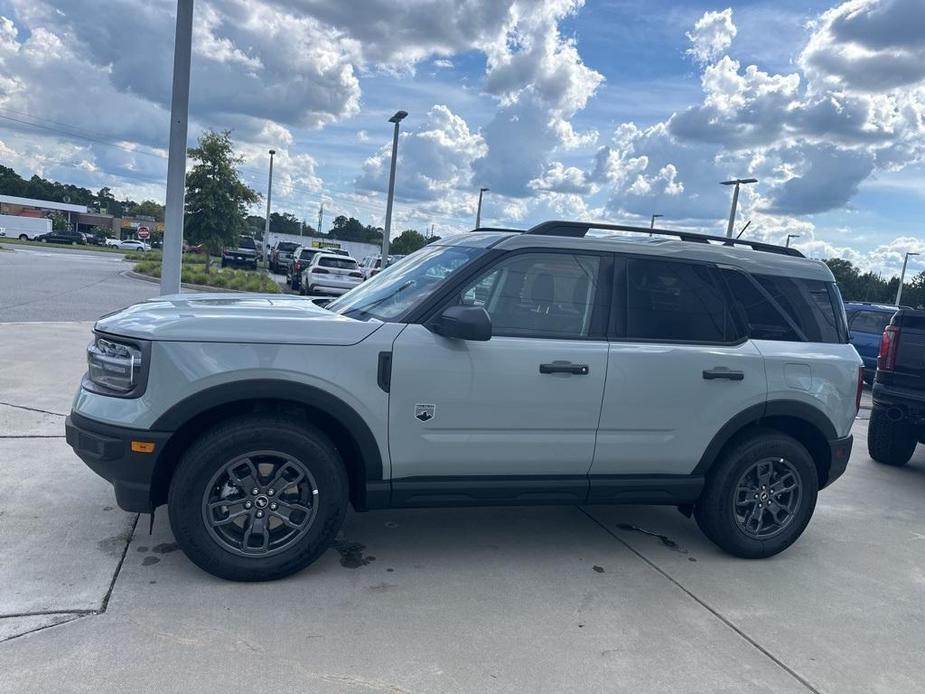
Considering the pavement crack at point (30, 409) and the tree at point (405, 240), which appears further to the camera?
the tree at point (405, 240)

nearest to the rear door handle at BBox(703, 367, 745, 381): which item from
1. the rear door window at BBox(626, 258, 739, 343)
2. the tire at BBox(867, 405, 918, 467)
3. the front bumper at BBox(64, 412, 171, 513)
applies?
the rear door window at BBox(626, 258, 739, 343)

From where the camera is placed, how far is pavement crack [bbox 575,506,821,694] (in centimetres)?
327

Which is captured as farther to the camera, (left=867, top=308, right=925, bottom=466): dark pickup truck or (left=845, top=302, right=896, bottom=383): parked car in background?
(left=845, top=302, right=896, bottom=383): parked car in background

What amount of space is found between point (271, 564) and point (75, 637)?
0.94 metres

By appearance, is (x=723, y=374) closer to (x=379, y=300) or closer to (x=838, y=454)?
(x=838, y=454)

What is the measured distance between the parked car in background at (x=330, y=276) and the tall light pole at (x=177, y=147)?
10.9m

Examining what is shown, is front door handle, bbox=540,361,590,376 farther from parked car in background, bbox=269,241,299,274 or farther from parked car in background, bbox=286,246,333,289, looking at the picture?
parked car in background, bbox=269,241,299,274

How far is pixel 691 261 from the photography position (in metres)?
4.48

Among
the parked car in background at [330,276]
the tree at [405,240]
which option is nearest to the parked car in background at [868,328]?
the parked car in background at [330,276]

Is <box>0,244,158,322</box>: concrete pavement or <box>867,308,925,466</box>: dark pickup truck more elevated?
<box>867,308,925,466</box>: dark pickup truck

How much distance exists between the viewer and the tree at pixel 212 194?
2434 cm

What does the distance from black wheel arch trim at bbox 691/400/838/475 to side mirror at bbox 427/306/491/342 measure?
5.63ft

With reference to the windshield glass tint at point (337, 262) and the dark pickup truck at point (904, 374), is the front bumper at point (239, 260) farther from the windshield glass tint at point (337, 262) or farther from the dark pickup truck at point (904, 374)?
Answer: the dark pickup truck at point (904, 374)

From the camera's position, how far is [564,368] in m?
4.01
